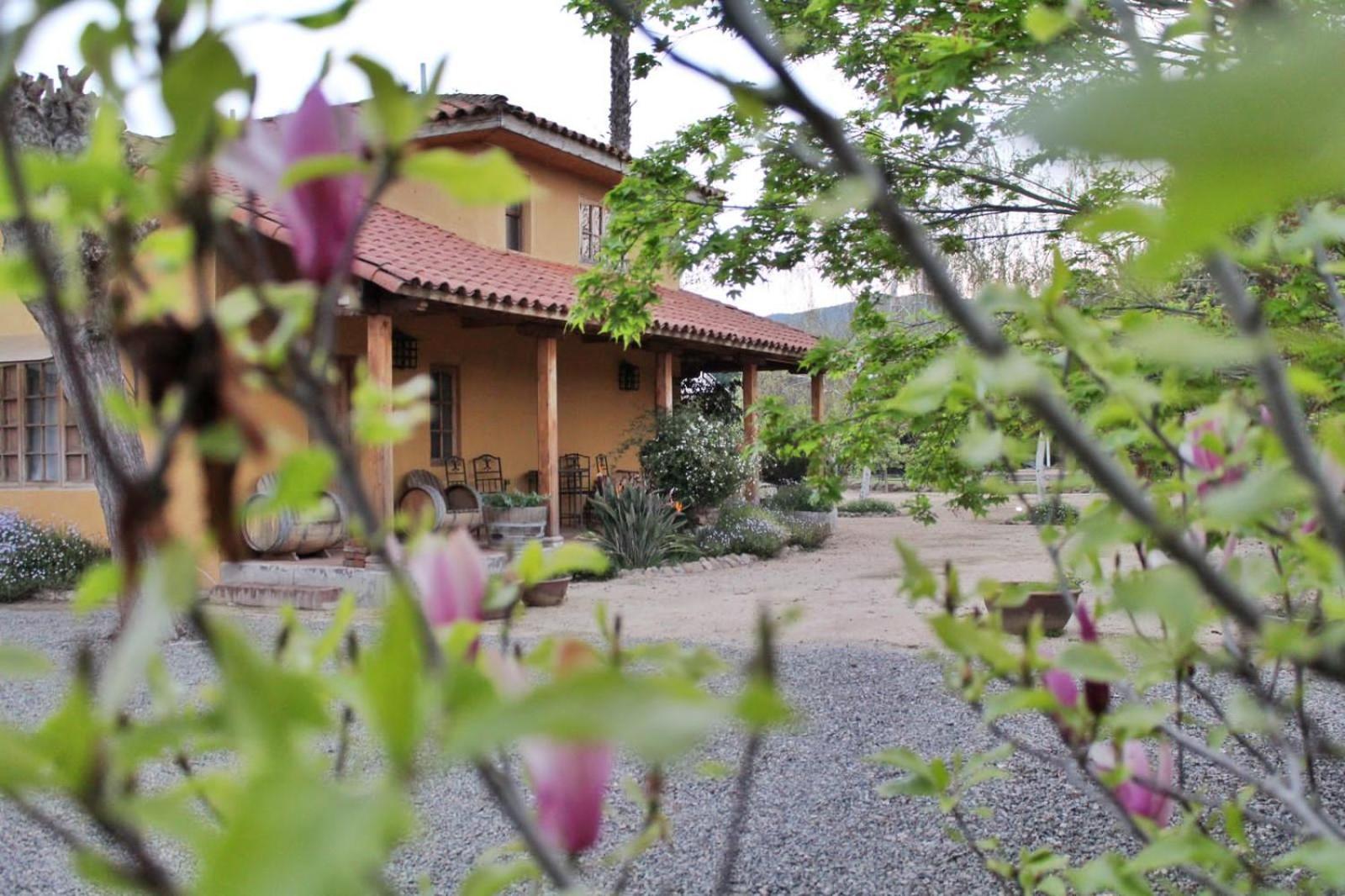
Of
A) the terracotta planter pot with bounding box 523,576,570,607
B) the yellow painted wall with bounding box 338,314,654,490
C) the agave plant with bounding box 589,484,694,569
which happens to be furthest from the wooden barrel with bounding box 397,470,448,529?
the terracotta planter pot with bounding box 523,576,570,607

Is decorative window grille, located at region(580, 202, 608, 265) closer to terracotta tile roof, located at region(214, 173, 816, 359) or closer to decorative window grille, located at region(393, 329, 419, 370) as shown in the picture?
terracotta tile roof, located at region(214, 173, 816, 359)

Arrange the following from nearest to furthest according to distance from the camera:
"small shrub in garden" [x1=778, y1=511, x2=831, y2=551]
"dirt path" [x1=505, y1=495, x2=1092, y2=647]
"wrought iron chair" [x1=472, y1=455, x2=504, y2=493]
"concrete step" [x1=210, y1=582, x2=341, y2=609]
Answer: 1. "dirt path" [x1=505, y1=495, x2=1092, y2=647]
2. "concrete step" [x1=210, y1=582, x2=341, y2=609]
3. "wrought iron chair" [x1=472, y1=455, x2=504, y2=493]
4. "small shrub in garden" [x1=778, y1=511, x2=831, y2=551]

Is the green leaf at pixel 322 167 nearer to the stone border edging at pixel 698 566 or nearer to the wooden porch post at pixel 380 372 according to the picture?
the wooden porch post at pixel 380 372

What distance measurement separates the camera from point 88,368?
5949 mm

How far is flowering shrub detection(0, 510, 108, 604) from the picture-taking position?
8.72 metres

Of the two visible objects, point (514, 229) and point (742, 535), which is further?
point (514, 229)

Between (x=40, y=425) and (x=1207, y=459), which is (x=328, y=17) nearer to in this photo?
(x=1207, y=459)

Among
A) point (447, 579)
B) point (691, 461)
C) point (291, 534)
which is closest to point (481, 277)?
point (291, 534)

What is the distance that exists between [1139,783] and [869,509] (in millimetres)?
17410

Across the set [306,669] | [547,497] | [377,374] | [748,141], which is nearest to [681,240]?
[748,141]

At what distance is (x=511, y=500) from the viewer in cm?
967

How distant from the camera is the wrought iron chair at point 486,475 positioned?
1098cm

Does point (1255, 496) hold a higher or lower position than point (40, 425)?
lower

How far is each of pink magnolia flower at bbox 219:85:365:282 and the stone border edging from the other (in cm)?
894
